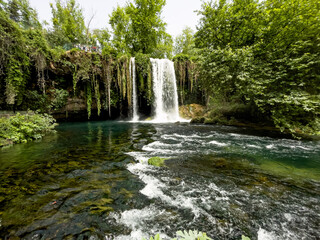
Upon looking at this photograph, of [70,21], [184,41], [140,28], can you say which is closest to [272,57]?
[140,28]

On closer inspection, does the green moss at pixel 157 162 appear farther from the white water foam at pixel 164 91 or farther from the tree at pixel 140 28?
the tree at pixel 140 28

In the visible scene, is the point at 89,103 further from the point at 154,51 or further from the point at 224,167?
the point at 224,167

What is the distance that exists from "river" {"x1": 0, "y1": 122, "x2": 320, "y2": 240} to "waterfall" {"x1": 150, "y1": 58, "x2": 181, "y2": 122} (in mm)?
12261

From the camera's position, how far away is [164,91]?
16.4 metres

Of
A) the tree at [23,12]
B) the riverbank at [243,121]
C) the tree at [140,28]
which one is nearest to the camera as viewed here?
the riverbank at [243,121]

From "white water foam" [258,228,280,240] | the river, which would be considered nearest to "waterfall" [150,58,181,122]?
the river

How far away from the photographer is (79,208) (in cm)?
201

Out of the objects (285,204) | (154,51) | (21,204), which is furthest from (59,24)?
(285,204)

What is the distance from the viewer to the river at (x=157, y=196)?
169 cm

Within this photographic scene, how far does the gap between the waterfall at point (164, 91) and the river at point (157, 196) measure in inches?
483

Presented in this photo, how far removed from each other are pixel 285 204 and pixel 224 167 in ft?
4.39

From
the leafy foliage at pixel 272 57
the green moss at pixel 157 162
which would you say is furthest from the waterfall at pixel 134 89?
the green moss at pixel 157 162

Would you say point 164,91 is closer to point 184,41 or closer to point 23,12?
point 184,41

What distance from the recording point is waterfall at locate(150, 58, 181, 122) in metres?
15.9
